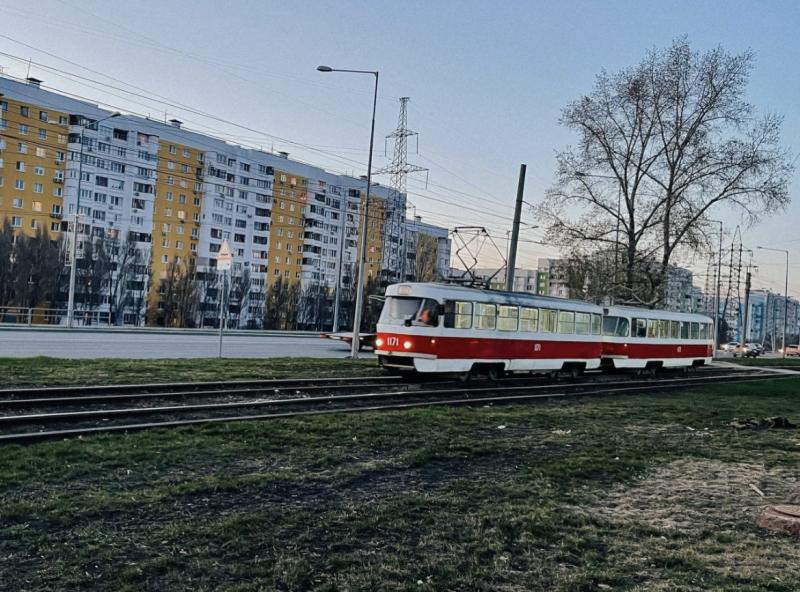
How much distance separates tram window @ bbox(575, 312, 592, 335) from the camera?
889 inches

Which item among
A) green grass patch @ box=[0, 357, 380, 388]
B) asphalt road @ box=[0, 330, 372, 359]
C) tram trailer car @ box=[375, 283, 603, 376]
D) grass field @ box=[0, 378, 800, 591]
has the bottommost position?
asphalt road @ box=[0, 330, 372, 359]

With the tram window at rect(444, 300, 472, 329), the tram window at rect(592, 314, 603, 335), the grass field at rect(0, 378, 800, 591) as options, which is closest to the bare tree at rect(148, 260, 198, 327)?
the tram window at rect(592, 314, 603, 335)

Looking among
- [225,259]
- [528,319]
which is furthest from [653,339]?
[225,259]

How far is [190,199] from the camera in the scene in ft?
257

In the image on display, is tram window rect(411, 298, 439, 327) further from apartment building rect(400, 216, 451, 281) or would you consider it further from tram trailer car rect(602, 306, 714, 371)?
apartment building rect(400, 216, 451, 281)

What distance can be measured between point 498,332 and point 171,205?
6524 cm

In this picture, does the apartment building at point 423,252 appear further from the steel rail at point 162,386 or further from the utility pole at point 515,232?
the steel rail at point 162,386

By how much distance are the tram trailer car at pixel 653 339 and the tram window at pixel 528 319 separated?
5.73 m

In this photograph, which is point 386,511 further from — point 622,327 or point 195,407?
point 622,327

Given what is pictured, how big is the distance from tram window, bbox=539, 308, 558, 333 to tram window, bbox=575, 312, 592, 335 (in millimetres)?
1519

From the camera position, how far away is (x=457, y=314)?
17.6m

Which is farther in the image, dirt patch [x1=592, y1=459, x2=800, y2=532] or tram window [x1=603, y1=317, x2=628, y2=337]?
tram window [x1=603, y1=317, x2=628, y2=337]

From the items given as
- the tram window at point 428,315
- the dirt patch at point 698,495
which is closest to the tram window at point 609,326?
the tram window at point 428,315

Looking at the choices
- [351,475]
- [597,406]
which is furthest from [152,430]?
[597,406]
